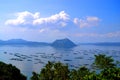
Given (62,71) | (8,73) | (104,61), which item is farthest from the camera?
(8,73)

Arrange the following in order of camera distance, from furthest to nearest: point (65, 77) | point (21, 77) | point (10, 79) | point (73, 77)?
point (21, 77) → point (10, 79) → point (65, 77) → point (73, 77)

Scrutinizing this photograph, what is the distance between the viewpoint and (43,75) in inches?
1937

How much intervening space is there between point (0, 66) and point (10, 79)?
4.44 meters

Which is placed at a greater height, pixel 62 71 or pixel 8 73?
pixel 62 71

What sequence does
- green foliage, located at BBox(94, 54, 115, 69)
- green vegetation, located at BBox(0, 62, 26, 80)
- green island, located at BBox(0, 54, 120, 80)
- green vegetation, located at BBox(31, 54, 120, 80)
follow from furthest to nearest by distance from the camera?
green vegetation, located at BBox(0, 62, 26, 80), green foliage, located at BBox(94, 54, 115, 69), green island, located at BBox(0, 54, 120, 80), green vegetation, located at BBox(31, 54, 120, 80)

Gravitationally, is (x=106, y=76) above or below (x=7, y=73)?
above

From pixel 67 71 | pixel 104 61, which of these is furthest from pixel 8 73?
pixel 104 61

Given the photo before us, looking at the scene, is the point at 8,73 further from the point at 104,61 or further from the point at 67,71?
the point at 104,61

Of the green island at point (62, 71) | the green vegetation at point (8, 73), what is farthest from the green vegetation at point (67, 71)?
the green vegetation at point (8, 73)

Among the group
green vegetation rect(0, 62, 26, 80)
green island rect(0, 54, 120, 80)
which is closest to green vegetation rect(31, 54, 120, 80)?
green island rect(0, 54, 120, 80)

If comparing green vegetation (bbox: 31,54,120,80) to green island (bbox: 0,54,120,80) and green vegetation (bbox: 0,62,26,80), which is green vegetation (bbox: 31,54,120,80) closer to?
green island (bbox: 0,54,120,80)

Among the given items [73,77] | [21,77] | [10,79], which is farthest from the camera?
[21,77]

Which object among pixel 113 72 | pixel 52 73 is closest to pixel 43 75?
pixel 52 73

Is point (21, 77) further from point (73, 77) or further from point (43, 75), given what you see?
point (73, 77)
